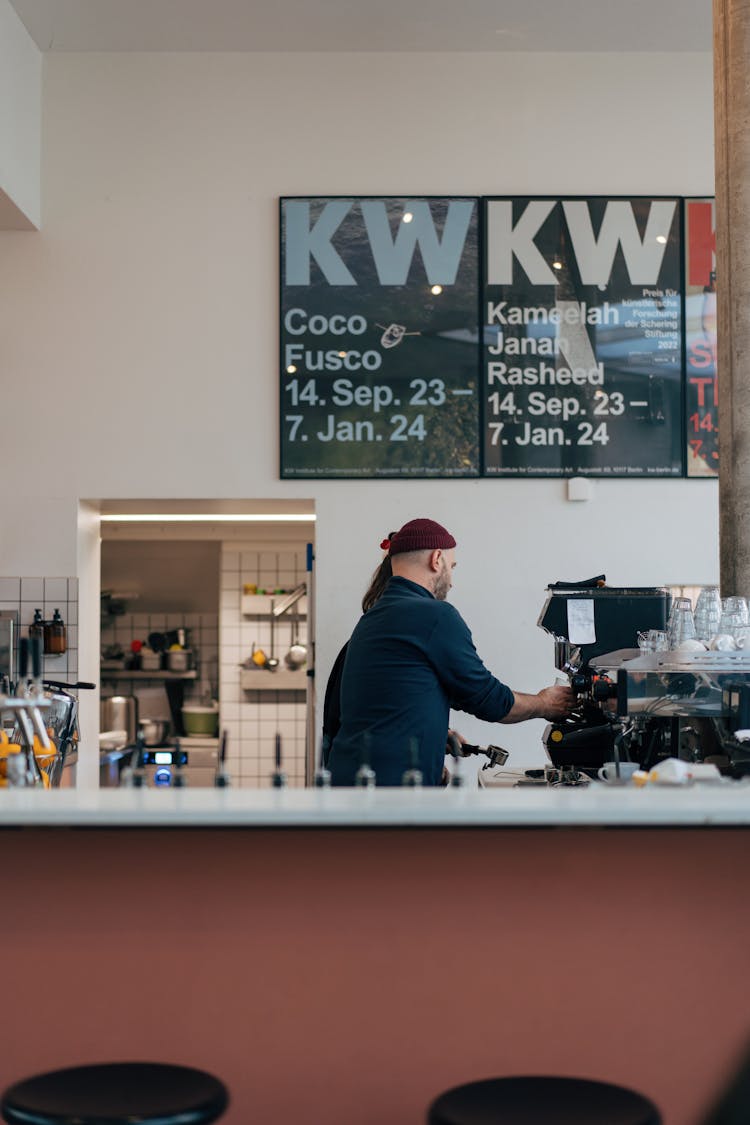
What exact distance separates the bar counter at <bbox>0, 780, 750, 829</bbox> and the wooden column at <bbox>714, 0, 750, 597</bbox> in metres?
2.05

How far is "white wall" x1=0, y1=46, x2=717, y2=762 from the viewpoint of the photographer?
5.68 meters

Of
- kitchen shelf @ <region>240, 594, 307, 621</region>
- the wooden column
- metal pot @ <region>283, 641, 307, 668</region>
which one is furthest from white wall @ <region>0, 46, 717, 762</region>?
kitchen shelf @ <region>240, 594, 307, 621</region>

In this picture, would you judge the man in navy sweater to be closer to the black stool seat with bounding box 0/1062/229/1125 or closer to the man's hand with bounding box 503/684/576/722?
the man's hand with bounding box 503/684/576/722

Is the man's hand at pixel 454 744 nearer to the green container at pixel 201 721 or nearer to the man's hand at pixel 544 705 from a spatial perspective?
the man's hand at pixel 544 705

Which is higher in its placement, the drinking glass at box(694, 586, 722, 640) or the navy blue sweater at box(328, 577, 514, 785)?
the drinking glass at box(694, 586, 722, 640)

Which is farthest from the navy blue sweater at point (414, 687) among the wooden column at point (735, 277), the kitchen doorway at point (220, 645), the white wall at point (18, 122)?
the kitchen doorway at point (220, 645)

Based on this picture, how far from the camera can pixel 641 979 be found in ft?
7.71

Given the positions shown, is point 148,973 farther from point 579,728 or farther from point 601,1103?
point 579,728

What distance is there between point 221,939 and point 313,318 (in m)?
3.82

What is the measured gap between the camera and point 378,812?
81.1 inches

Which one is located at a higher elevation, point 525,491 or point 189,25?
point 189,25

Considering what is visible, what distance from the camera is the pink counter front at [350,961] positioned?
92.4 inches

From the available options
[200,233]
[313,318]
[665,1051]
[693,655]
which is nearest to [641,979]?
[665,1051]

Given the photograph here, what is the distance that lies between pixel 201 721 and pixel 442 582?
200 inches
